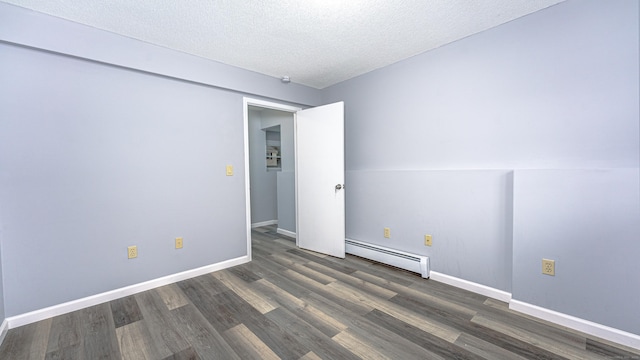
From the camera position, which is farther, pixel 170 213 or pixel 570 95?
pixel 170 213

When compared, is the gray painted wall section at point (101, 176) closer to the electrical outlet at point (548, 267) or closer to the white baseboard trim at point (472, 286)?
the white baseboard trim at point (472, 286)

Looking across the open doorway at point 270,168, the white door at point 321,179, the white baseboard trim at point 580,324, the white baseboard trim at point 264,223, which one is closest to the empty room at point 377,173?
the white baseboard trim at point 580,324

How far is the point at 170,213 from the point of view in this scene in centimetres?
256

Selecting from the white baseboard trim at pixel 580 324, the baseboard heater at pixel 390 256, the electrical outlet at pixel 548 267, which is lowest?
the white baseboard trim at pixel 580 324

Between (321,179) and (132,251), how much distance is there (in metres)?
2.20

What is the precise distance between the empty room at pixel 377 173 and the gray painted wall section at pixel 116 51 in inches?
0.6

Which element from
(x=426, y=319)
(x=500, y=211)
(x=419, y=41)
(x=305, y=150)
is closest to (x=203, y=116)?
(x=305, y=150)

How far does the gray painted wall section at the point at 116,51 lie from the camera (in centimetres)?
183

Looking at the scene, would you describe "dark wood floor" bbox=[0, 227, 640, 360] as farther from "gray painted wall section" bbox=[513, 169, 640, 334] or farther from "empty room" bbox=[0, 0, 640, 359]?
"gray painted wall section" bbox=[513, 169, 640, 334]

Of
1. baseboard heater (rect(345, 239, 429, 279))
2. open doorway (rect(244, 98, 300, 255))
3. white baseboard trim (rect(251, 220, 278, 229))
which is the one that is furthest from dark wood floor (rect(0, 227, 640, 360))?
white baseboard trim (rect(251, 220, 278, 229))

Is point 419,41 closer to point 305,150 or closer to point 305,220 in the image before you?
point 305,150

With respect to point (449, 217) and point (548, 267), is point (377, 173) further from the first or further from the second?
point (548, 267)

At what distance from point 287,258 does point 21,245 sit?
2.36 meters

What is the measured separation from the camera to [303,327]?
1812 mm
